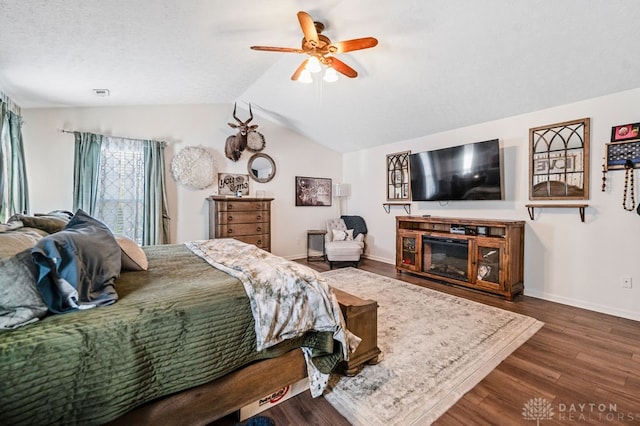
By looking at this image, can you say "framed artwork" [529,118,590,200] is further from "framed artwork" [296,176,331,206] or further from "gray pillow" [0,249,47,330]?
"gray pillow" [0,249,47,330]

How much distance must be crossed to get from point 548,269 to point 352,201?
3.56 metres

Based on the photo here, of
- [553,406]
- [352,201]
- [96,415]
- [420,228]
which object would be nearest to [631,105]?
[420,228]

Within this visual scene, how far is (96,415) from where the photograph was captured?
1.04m

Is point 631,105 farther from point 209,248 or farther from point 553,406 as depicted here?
point 209,248

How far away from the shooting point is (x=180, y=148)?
14.5ft

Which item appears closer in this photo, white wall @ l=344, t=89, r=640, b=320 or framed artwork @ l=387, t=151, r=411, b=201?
white wall @ l=344, t=89, r=640, b=320

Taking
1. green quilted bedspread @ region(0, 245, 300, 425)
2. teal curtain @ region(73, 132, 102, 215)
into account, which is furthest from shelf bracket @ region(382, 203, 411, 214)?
teal curtain @ region(73, 132, 102, 215)

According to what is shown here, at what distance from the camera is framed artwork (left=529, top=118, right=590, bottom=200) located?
3031 millimetres

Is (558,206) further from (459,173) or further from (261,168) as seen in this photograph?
(261,168)

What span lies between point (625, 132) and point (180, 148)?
217 inches

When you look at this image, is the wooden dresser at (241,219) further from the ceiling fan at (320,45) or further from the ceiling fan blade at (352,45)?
the ceiling fan blade at (352,45)

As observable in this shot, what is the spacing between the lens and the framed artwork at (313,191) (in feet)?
18.5

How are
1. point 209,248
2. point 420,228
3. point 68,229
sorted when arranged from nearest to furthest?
point 68,229 < point 209,248 < point 420,228

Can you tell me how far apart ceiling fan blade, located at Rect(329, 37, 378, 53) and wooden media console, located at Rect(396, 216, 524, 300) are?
2.52m
